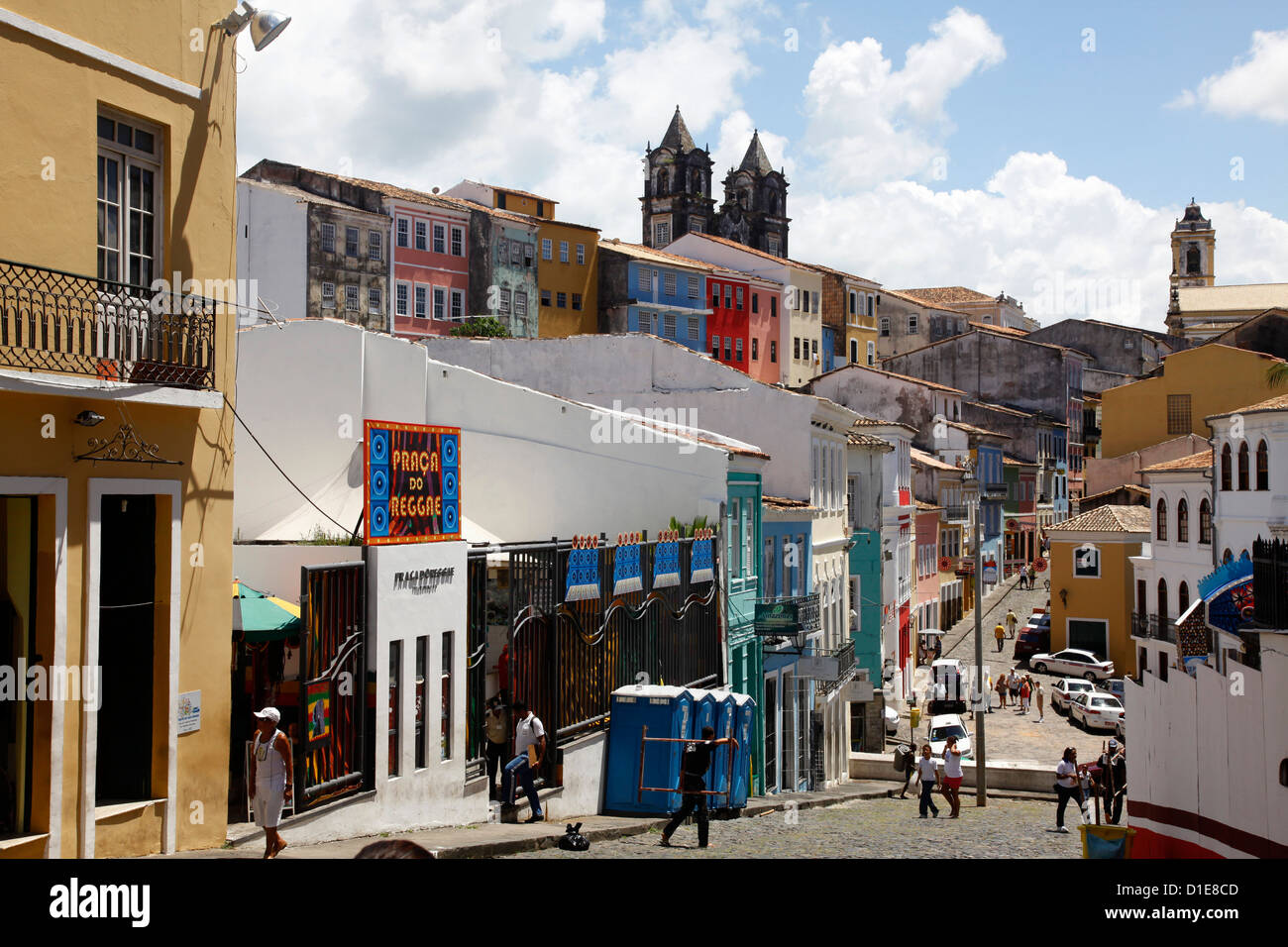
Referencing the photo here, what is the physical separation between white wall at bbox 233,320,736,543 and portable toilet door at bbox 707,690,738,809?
13.7ft

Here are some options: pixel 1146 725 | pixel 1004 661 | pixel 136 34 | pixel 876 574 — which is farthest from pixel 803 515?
pixel 1004 661

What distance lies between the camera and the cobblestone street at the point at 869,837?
50.6ft

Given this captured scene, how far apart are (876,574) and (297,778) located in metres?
31.0

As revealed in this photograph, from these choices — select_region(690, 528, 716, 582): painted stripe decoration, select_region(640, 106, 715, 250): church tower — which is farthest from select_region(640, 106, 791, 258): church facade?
select_region(690, 528, 716, 582): painted stripe decoration

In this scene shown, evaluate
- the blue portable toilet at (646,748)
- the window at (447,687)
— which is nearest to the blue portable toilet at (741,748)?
the blue portable toilet at (646,748)

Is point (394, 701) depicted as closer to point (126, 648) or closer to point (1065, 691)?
point (126, 648)

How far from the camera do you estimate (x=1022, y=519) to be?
3155 inches

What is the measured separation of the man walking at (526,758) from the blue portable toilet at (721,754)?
4432 mm

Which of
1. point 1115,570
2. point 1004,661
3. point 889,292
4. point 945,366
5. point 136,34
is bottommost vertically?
point 1004,661

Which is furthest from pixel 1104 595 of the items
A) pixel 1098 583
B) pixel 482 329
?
pixel 482 329

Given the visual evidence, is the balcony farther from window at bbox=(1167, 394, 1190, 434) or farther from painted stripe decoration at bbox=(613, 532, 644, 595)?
window at bbox=(1167, 394, 1190, 434)

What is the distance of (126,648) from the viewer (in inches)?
461

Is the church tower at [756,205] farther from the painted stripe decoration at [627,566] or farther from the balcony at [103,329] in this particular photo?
the balcony at [103,329]
